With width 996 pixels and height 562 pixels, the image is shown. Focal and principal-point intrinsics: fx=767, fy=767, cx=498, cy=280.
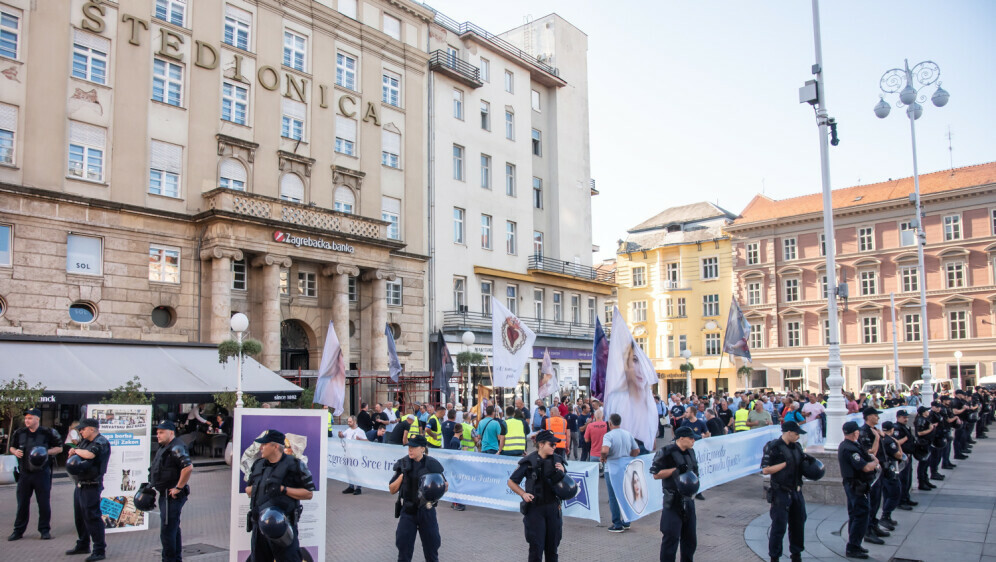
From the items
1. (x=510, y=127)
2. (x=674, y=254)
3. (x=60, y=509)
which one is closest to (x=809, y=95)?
(x=60, y=509)

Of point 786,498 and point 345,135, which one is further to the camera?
point 345,135

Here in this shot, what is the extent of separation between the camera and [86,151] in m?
26.0

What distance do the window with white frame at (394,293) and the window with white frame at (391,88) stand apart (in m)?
8.61

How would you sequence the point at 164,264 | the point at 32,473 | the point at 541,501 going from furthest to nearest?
the point at 164,264 → the point at 32,473 → the point at 541,501

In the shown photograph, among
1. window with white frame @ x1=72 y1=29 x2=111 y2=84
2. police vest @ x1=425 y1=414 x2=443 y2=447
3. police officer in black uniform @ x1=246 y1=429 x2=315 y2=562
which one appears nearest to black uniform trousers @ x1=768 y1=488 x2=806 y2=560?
police officer in black uniform @ x1=246 y1=429 x2=315 y2=562

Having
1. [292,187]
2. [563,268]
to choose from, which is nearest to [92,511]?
[292,187]

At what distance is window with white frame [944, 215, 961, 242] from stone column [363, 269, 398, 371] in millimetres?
43046

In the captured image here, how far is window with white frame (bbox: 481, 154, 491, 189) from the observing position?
42219mm

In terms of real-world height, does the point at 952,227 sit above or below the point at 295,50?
below

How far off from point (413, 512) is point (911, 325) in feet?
185

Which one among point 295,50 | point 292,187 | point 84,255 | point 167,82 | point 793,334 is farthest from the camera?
point 793,334

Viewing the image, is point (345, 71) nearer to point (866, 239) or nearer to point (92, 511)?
point (92, 511)

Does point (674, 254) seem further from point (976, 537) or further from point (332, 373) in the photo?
point (976, 537)

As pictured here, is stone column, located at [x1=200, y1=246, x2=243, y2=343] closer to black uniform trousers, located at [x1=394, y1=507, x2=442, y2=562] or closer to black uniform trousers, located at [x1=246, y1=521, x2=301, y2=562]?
black uniform trousers, located at [x1=394, y1=507, x2=442, y2=562]
